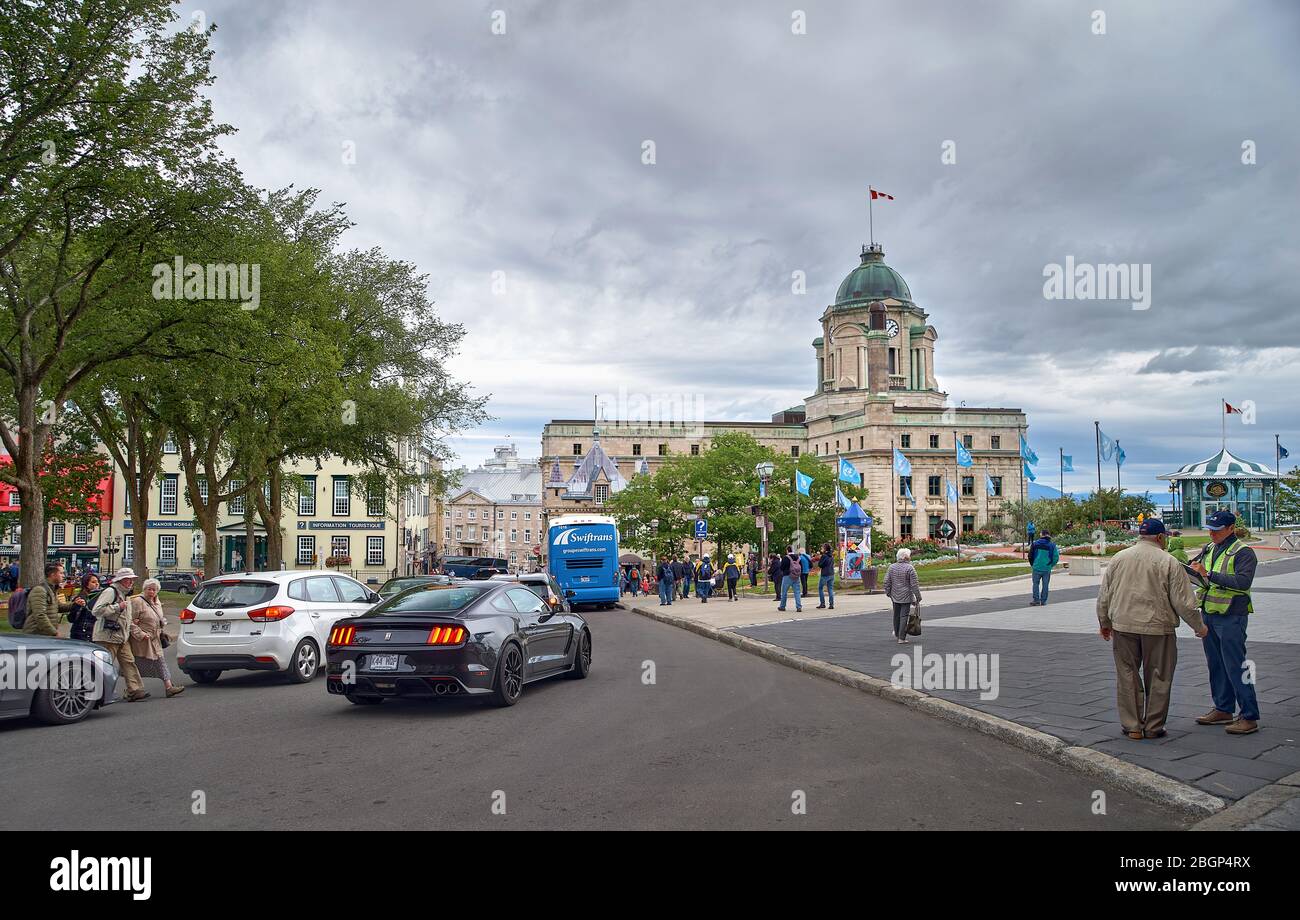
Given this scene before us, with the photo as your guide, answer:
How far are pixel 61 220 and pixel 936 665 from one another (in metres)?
20.0

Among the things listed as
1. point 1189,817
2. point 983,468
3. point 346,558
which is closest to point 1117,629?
point 1189,817

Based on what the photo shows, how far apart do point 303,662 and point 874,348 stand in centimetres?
10025

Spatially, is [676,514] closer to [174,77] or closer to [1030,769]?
[174,77]

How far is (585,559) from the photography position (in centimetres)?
3675

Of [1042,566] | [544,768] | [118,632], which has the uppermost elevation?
[118,632]

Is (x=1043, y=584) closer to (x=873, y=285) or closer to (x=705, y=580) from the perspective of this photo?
(x=705, y=580)

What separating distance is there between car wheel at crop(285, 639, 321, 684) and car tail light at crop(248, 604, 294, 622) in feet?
1.75

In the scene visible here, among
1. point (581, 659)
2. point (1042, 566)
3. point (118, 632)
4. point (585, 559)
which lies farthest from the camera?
point (585, 559)

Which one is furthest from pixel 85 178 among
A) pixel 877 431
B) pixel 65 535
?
pixel 877 431

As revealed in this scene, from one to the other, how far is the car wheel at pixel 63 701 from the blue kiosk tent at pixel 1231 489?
8554cm

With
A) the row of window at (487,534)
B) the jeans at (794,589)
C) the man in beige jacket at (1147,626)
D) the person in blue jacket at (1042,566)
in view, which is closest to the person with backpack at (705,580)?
the jeans at (794,589)

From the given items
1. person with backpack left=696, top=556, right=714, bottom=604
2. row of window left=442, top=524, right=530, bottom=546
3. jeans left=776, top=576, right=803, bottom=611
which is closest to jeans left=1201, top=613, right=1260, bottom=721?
jeans left=776, top=576, right=803, bottom=611
